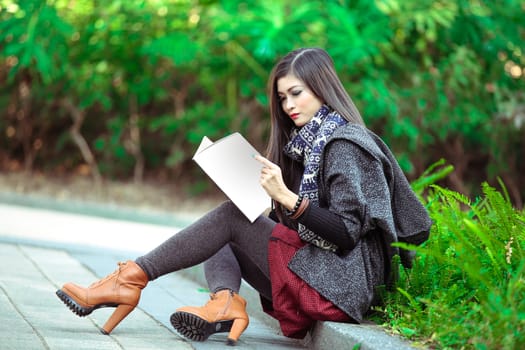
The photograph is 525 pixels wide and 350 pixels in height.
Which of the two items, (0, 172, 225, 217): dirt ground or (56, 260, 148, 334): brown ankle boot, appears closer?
(56, 260, 148, 334): brown ankle boot

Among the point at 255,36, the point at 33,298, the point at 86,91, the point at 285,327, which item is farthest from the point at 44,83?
the point at 285,327

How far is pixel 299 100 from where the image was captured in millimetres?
3193

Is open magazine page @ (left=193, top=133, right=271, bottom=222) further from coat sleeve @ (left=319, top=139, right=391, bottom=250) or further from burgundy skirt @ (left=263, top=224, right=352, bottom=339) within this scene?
coat sleeve @ (left=319, top=139, right=391, bottom=250)

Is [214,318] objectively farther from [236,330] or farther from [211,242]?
[211,242]

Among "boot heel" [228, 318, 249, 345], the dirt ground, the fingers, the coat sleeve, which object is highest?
the fingers

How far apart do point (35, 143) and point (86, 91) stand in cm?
146

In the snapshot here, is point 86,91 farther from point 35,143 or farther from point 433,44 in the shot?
point 433,44

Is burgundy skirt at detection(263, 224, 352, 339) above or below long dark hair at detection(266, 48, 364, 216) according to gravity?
below

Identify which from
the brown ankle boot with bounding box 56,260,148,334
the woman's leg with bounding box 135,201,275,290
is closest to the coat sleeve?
the woman's leg with bounding box 135,201,275,290

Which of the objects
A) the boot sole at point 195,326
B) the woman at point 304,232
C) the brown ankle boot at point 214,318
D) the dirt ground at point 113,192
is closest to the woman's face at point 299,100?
the woman at point 304,232

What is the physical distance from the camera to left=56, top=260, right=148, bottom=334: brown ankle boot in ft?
9.89

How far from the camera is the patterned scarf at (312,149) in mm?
2992

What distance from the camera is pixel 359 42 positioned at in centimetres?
794

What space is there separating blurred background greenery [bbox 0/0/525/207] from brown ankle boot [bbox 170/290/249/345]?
A: 5024 mm
